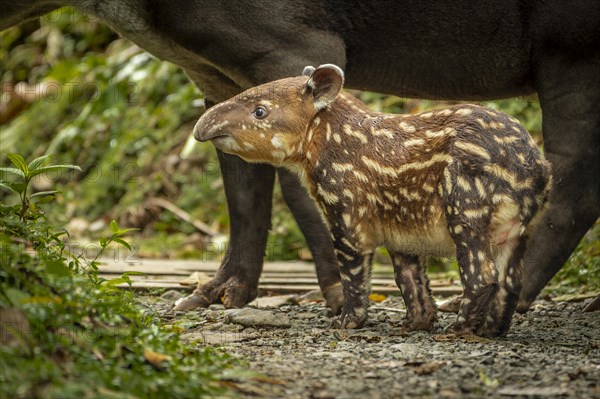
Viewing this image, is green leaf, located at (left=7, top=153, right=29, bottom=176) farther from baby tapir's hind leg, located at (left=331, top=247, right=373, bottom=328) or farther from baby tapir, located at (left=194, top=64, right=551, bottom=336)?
baby tapir's hind leg, located at (left=331, top=247, right=373, bottom=328)

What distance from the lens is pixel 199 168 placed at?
1022 cm

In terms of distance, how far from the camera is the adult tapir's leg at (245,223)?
553 centimetres

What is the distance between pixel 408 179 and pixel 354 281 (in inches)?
21.2

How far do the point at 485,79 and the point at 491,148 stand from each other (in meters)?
1.41

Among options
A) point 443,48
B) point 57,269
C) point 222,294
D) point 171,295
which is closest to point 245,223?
point 222,294

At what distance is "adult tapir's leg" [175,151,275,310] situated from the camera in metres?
5.53

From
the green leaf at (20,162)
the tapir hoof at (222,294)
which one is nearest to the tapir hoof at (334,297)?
the tapir hoof at (222,294)

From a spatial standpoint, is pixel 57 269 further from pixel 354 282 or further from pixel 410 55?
pixel 410 55

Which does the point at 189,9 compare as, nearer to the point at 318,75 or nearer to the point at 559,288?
the point at 318,75

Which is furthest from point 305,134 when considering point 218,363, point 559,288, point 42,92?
point 42,92

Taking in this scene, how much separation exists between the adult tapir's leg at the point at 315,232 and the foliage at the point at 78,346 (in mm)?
1376

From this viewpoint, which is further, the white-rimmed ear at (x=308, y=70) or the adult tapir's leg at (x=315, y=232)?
the adult tapir's leg at (x=315, y=232)

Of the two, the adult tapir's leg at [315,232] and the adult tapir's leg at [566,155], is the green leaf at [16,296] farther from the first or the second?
the adult tapir's leg at [566,155]

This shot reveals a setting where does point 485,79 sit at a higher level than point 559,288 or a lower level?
higher
